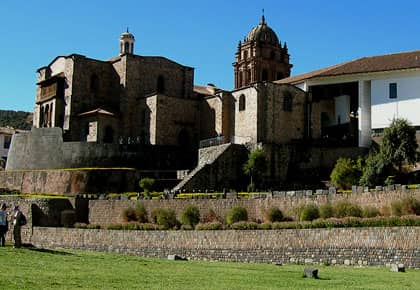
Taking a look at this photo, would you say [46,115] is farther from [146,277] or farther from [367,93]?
[146,277]

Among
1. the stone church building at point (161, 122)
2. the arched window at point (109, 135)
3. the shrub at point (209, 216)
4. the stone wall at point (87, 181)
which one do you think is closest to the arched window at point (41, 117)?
the stone church building at point (161, 122)

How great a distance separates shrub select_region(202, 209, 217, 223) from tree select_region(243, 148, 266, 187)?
915 cm

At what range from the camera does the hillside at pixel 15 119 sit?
96.1 meters

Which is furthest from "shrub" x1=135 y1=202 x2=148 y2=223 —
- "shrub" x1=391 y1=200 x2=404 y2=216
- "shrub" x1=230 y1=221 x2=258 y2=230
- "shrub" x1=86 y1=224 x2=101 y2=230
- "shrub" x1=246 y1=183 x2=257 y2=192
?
"shrub" x1=391 y1=200 x2=404 y2=216

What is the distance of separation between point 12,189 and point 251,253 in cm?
Result: 2702

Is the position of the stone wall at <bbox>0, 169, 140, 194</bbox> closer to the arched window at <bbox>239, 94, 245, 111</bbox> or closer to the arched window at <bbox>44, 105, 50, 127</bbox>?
the arched window at <bbox>239, 94, 245, 111</bbox>

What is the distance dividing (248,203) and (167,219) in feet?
13.7

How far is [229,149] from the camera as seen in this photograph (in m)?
42.3

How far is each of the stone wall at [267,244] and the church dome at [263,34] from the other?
41680 millimetres

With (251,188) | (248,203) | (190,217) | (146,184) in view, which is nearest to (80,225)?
(146,184)

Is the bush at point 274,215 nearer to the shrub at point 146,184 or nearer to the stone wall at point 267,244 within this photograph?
the stone wall at point 267,244

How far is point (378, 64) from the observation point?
45.9 meters

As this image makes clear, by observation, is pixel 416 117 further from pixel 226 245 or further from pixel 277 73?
pixel 277 73

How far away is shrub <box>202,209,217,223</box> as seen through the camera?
103ft
